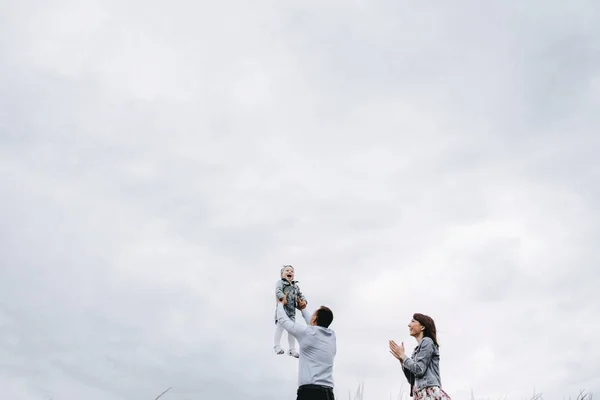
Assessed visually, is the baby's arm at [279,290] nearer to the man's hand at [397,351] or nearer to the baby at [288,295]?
the baby at [288,295]

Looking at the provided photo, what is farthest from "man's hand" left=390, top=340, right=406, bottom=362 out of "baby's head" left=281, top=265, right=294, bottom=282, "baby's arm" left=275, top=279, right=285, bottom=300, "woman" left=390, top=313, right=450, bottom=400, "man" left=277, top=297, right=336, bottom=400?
"baby's head" left=281, top=265, right=294, bottom=282

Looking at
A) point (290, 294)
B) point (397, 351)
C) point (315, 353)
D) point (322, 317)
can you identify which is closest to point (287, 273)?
point (290, 294)

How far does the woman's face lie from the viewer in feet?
36.0

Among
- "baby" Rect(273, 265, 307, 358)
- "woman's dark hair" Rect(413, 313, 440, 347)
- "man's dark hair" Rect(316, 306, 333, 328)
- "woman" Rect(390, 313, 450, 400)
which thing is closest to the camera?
"woman" Rect(390, 313, 450, 400)

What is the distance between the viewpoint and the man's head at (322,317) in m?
11.9

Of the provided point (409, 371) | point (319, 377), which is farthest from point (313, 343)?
point (409, 371)

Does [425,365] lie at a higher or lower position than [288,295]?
lower

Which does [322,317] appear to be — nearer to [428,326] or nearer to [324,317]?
[324,317]

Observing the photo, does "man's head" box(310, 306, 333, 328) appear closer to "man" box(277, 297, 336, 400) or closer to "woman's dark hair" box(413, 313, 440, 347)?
"man" box(277, 297, 336, 400)

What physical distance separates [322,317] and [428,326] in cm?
201

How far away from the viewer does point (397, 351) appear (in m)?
10.9

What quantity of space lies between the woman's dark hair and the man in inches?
65.9

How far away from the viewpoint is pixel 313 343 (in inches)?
452

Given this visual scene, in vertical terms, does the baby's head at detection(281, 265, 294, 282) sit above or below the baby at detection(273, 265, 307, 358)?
above
